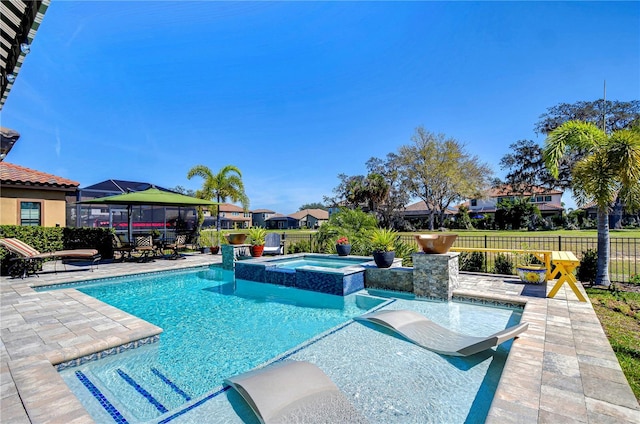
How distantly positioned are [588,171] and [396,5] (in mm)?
7693

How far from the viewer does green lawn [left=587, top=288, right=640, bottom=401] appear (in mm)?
3582

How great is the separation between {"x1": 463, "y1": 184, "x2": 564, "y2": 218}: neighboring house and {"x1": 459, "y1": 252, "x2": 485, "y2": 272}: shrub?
34.7 meters

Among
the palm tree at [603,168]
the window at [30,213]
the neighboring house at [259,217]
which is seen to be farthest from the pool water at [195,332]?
the neighboring house at [259,217]

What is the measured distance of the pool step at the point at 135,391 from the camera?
9.80 feet

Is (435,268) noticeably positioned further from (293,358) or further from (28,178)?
(28,178)

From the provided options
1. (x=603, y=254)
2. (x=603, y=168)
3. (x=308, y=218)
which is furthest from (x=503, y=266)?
(x=308, y=218)

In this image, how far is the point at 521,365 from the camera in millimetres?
3270

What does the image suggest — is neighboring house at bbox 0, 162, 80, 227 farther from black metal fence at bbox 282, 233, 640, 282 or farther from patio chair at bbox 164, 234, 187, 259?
black metal fence at bbox 282, 233, 640, 282

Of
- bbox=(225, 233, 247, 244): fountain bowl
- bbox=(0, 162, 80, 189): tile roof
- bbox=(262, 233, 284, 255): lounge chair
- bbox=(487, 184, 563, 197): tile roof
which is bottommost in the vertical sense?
bbox=(262, 233, 284, 255): lounge chair

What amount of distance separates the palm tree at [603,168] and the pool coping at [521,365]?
3.13 meters

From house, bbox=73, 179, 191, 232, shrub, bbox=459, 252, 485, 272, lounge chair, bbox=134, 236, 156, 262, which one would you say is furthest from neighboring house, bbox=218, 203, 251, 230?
shrub, bbox=459, 252, 485, 272

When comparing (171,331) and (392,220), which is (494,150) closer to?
(392,220)

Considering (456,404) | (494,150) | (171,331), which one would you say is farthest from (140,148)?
(494,150)

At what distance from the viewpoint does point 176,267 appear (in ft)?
35.8
